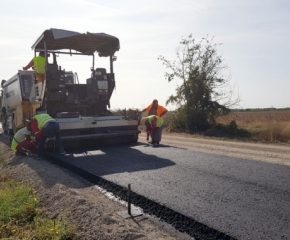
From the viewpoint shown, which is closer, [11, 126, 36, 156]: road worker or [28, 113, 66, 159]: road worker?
[28, 113, 66, 159]: road worker

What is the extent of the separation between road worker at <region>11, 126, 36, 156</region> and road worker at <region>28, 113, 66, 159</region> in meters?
0.48

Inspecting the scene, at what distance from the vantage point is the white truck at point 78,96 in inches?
367

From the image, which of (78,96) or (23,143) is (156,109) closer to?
(78,96)

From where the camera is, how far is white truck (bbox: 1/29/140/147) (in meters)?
9.33

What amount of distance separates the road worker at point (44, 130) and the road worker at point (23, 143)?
48 centimetres

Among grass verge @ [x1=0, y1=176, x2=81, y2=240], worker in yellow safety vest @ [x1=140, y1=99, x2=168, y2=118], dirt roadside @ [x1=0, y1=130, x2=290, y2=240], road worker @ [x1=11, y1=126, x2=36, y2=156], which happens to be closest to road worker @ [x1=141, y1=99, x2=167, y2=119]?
worker in yellow safety vest @ [x1=140, y1=99, x2=168, y2=118]

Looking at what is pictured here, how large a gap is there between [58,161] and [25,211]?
12.1 ft

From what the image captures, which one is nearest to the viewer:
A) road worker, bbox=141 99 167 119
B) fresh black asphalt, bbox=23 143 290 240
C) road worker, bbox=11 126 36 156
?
fresh black asphalt, bbox=23 143 290 240

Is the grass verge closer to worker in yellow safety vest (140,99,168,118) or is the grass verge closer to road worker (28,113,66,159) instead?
road worker (28,113,66,159)

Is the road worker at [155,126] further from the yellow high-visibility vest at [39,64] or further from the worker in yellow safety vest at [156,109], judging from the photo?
the yellow high-visibility vest at [39,64]

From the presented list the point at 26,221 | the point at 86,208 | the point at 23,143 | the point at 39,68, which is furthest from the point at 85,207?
the point at 39,68

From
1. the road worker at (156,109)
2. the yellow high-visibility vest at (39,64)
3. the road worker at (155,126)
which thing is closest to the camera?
the yellow high-visibility vest at (39,64)

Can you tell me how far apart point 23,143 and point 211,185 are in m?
5.61

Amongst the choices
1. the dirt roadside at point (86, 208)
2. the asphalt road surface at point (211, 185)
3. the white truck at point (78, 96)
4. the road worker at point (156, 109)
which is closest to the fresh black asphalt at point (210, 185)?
the asphalt road surface at point (211, 185)
